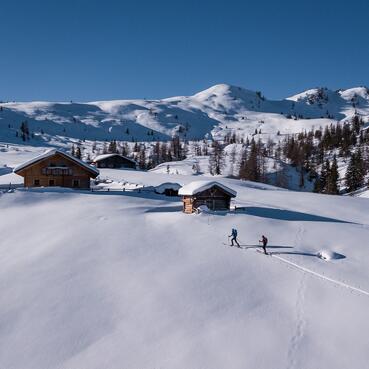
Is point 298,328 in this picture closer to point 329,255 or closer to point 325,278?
point 325,278

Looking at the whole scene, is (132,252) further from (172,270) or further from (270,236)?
(270,236)

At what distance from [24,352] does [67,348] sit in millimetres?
1684

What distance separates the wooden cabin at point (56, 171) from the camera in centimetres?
5200

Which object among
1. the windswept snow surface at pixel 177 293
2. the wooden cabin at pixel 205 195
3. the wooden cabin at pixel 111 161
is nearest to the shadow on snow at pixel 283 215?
the wooden cabin at pixel 205 195

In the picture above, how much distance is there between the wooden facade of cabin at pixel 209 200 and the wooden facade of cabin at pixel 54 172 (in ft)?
61.5

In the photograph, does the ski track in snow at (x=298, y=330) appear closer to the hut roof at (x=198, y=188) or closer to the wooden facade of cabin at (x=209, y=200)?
the hut roof at (x=198, y=188)

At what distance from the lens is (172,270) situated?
24.1 meters

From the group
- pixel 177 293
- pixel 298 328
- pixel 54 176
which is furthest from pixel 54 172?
pixel 298 328

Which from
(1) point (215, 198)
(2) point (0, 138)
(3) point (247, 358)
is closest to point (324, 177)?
(1) point (215, 198)

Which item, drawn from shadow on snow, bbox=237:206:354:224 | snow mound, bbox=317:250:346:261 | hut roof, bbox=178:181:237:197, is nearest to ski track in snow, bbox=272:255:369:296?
snow mound, bbox=317:250:346:261

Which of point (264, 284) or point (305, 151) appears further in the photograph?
point (305, 151)

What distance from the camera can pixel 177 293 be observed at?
21.4m

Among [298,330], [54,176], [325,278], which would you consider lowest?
[298,330]

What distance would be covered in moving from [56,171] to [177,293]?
35.5 m
